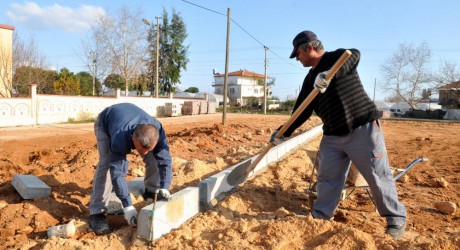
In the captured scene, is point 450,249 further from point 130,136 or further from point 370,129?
point 130,136

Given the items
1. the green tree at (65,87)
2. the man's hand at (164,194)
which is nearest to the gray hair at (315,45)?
the man's hand at (164,194)

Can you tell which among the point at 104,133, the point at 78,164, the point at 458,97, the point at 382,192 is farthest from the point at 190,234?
the point at 458,97

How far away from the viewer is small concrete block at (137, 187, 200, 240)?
2857 millimetres

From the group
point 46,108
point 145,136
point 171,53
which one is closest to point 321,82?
point 145,136

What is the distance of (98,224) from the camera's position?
3.18 metres

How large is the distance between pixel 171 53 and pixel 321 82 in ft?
133

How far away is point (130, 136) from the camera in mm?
3064

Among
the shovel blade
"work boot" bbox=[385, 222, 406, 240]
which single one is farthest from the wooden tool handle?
"work boot" bbox=[385, 222, 406, 240]

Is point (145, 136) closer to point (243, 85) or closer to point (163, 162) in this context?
point (163, 162)

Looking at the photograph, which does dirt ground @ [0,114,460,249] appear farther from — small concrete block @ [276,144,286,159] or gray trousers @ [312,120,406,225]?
gray trousers @ [312,120,406,225]

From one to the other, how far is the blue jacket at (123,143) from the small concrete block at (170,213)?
216 millimetres

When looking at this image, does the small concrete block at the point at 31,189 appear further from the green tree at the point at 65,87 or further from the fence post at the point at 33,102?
the green tree at the point at 65,87

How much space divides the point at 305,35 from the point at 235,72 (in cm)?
6133

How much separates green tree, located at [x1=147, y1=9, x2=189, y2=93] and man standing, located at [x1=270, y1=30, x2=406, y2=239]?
39.3m
